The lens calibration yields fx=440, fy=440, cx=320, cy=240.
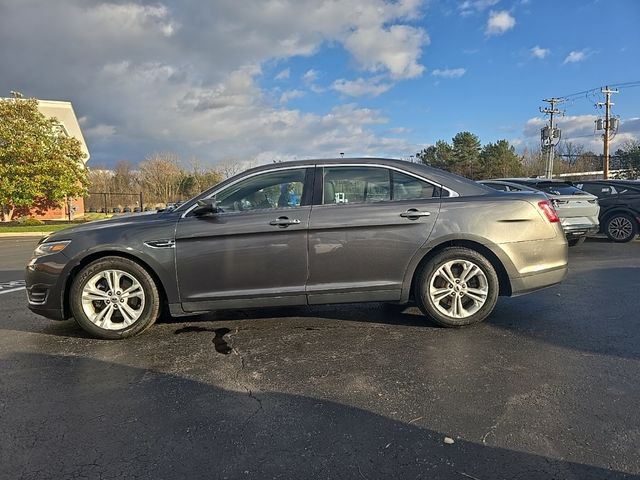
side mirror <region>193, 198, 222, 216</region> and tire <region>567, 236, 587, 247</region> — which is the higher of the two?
side mirror <region>193, 198, 222, 216</region>

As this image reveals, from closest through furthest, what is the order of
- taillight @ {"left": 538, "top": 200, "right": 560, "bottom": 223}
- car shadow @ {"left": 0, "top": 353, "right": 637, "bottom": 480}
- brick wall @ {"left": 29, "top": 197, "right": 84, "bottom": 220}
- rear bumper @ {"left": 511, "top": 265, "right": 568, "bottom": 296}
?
car shadow @ {"left": 0, "top": 353, "right": 637, "bottom": 480}
rear bumper @ {"left": 511, "top": 265, "right": 568, "bottom": 296}
taillight @ {"left": 538, "top": 200, "right": 560, "bottom": 223}
brick wall @ {"left": 29, "top": 197, "right": 84, "bottom": 220}

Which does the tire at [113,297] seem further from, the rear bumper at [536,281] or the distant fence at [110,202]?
the distant fence at [110,202]

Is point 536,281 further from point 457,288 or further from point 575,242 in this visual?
point 575,242

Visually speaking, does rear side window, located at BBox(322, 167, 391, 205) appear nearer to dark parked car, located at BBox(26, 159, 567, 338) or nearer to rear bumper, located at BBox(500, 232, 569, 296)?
dark parked car, located at BBox(26, 159, 567, 338)

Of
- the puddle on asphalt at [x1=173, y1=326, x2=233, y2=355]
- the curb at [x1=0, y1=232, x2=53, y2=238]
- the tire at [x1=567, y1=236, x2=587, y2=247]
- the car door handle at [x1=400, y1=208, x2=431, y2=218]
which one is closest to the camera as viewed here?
the puddle on asphalt at [x1=173, y1=326, x2=233, y2=355]

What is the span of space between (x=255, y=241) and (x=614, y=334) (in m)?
3.41

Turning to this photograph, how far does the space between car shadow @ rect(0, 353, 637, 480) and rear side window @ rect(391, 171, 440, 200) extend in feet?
7.49

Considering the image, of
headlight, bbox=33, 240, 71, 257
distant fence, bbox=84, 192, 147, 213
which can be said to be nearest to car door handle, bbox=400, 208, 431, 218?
headlight, bbox=33, 240, 71, 257

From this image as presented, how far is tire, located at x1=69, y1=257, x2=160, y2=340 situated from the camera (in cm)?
413

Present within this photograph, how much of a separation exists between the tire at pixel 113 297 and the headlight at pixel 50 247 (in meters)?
0.29

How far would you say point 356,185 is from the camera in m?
4.37

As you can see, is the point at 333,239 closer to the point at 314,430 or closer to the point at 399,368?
the point at 399,368

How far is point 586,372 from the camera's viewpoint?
10.6 feet

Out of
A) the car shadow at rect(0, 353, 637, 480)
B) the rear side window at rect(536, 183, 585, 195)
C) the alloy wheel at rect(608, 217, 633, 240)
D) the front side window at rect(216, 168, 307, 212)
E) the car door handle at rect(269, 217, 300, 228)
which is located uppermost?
the rear side window at rect(536, 183, 585, 195)
